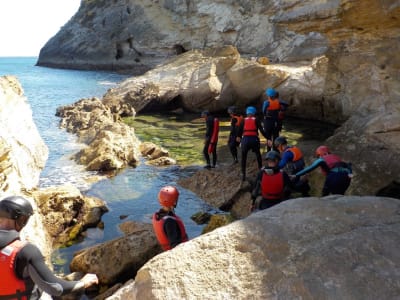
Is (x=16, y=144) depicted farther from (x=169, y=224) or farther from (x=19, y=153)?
(x=169, y=224)

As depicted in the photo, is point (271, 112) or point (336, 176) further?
point (271, 112)

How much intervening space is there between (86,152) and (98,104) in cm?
1124

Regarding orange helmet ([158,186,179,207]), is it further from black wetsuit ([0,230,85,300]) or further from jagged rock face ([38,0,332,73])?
jagged rock face ([38,0,332,73])

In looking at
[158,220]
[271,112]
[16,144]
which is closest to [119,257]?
[158,220]

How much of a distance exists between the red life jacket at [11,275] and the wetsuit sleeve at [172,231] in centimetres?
206

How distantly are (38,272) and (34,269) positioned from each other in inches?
1.7

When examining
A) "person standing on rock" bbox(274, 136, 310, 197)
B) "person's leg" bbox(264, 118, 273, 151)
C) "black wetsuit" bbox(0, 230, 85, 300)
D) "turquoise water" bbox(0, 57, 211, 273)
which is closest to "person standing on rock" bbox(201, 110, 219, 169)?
"turquoise water" bbox(0, 57, 211, 273)

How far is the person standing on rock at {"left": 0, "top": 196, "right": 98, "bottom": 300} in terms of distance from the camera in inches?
125

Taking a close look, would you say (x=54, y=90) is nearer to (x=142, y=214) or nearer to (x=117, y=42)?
(x=117, y=42)

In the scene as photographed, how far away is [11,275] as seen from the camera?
10.7 ft

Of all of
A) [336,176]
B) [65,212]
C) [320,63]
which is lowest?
[65,212]

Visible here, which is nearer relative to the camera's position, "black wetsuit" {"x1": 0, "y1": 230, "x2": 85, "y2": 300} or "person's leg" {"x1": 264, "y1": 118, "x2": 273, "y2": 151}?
"black wetsuit" {"x1": 0, "y1": 230, "x2": 85, "y2": 300}

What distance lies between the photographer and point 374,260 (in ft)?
12.6

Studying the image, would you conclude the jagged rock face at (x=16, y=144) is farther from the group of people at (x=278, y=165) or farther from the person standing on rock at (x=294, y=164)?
the person standing on rock at (x=294, y=164)
